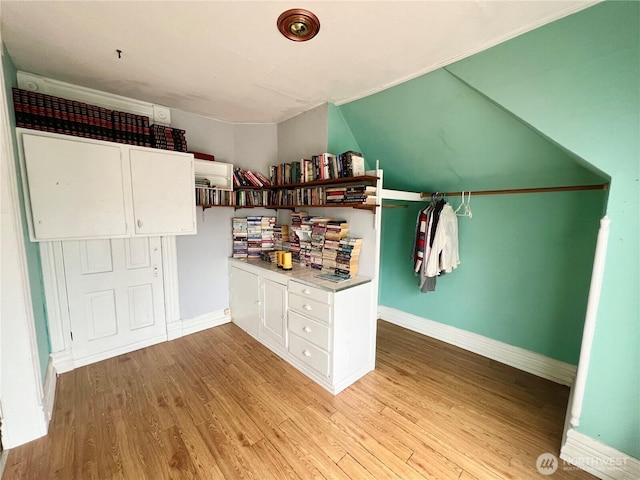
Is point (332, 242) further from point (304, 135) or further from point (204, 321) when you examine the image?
point (204, 321)

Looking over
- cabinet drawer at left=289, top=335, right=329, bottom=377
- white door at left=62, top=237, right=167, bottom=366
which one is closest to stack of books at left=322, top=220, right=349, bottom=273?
cabinet drawer at left=289, top=335, right=329, bottom=377

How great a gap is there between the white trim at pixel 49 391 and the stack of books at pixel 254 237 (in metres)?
1.92

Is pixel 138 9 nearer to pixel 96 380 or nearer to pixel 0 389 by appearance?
pixel 0 389

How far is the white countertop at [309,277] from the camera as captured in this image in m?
2.05

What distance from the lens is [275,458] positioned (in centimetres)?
150

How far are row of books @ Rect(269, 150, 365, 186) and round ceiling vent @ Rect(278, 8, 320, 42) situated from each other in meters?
0.92

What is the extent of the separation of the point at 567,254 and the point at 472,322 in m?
1.05

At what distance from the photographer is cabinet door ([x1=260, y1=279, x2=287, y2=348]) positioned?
2414mm

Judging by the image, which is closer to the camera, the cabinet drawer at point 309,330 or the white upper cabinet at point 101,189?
the white upper cabinet at point 101,189

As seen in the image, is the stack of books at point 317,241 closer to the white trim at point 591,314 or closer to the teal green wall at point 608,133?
the teal green wall at point 608,133

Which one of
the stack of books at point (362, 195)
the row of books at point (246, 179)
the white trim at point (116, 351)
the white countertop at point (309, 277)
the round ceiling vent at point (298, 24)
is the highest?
the round ceiling vent at point (298, 24)

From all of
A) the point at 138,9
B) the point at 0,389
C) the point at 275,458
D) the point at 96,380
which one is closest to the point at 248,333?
the point at 96,380

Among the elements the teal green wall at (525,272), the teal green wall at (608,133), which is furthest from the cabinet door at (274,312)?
the teal green wall at (608,133)

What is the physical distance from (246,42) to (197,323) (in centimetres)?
285
